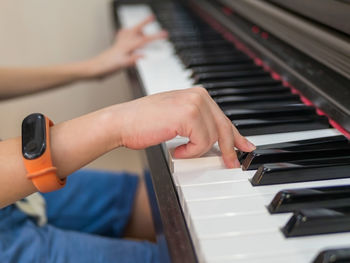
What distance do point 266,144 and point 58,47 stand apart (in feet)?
4.81

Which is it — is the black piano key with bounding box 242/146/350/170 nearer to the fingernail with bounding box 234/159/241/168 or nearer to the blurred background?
the fingernail with bounding box 234/159/241/168

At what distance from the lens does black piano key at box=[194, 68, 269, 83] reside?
84 cm

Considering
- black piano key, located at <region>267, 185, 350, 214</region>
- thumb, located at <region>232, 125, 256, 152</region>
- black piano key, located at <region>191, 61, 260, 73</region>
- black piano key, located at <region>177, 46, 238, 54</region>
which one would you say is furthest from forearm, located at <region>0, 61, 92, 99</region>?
black piano key, located at <region>267, 185, 350, 214</region>

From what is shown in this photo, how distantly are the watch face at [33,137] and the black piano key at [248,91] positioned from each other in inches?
13.8

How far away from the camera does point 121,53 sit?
3.86ft

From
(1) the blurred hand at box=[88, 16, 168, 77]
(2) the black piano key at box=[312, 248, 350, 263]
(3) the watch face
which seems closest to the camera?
(2) the black piano key at box=[312, 248, 350, 263]

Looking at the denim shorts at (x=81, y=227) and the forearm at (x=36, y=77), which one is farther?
the forearm at (x=36, y=77)

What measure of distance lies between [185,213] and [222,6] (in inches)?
38.3

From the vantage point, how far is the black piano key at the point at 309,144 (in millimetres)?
568

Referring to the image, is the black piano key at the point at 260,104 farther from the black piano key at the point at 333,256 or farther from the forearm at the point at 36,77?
the forearm at the point at 36,77

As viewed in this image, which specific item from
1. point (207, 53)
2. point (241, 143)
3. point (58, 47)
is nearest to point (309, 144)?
point (241, 143)

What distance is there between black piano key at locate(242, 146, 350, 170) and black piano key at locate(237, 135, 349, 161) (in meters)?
0.01

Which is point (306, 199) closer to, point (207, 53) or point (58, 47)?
point (207, 53)

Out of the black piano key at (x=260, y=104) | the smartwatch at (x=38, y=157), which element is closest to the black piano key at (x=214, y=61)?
the black piano key at (x=260, y=104)
